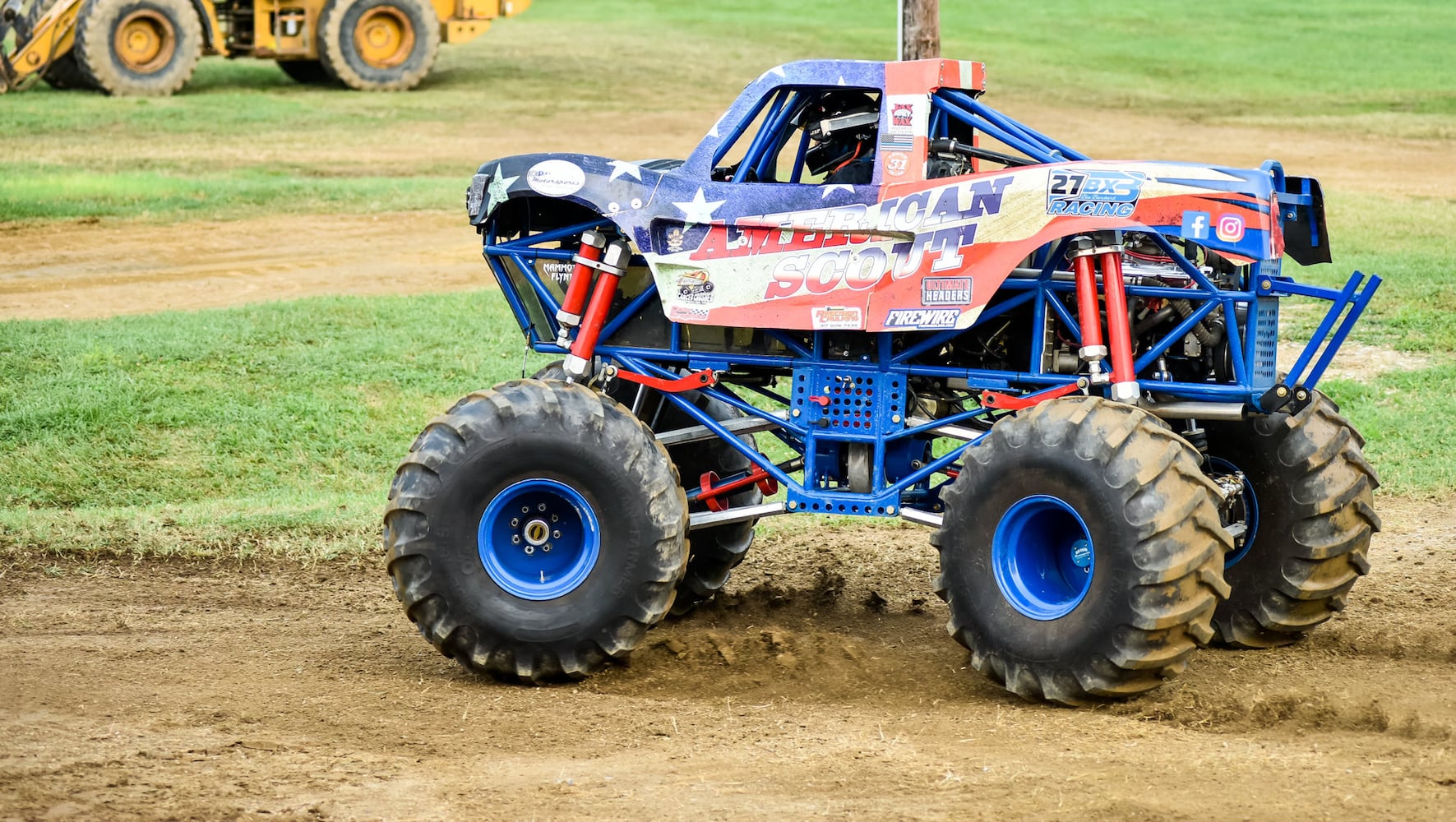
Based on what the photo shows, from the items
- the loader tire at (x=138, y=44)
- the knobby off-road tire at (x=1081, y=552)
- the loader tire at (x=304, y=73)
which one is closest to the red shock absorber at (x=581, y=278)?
the knobby off-road tire at (x=1081, y=552)

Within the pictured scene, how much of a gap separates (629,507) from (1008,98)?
24.4 metres

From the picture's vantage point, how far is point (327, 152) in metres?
23.8

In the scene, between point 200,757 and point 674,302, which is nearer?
point 200,757

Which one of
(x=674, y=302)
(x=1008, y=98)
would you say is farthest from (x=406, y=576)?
(x=1008, y=98)

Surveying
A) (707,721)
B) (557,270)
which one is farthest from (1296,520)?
(557,270)

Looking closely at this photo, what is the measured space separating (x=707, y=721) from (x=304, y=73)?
26.2 metres

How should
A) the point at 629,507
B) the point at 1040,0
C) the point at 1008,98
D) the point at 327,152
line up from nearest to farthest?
the point at 629,507 < the point at 327,152 < the point at 1008,98 < the point at 1040,0

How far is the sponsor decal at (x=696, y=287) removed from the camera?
740 cm

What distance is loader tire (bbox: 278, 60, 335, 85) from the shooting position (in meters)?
30.4

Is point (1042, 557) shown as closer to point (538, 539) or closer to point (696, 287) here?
point (696, 287)

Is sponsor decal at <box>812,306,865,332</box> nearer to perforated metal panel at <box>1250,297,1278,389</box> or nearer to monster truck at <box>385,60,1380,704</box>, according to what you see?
monster truck at <box>385,60,1380,704</box>

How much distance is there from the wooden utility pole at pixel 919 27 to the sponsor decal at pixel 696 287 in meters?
6.80

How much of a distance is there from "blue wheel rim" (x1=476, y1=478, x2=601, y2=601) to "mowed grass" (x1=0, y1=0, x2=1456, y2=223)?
1318 cm

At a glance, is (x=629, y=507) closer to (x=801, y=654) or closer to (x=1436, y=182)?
(x=801, y=654)
